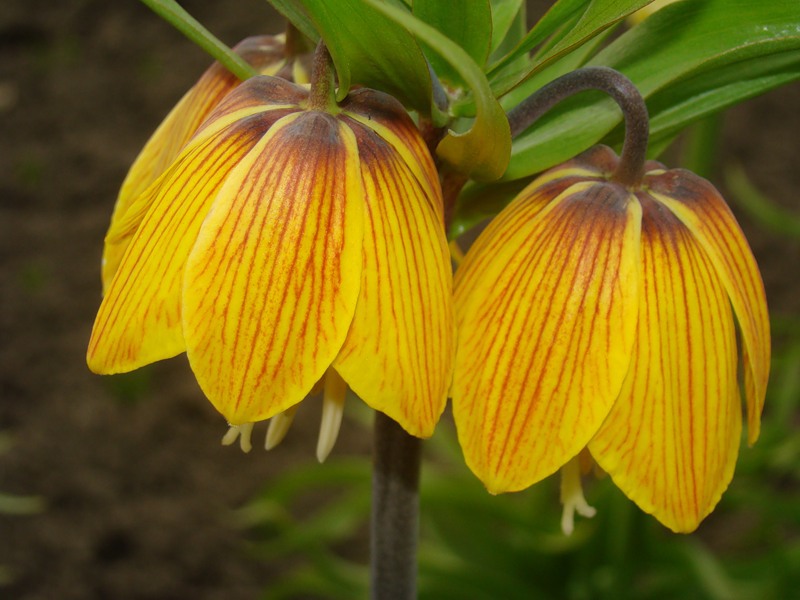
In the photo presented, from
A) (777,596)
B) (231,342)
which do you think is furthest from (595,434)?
(777,596)

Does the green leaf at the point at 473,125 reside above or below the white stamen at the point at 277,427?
above

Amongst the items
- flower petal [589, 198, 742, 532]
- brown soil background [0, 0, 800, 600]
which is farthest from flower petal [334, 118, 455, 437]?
brown soil background [0, 0, 800, 600]

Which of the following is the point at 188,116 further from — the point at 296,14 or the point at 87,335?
the point at 87,335

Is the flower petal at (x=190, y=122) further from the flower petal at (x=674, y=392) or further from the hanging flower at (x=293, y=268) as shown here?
the flower petal at (x=674, y=392)

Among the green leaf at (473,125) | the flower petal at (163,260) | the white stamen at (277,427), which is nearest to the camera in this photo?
the green leaf at (473,125)

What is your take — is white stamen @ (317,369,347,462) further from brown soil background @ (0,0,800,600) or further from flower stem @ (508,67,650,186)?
brown soil background @ (0,0,800,600)

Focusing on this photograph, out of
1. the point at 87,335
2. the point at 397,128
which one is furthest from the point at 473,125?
the point at 87,335

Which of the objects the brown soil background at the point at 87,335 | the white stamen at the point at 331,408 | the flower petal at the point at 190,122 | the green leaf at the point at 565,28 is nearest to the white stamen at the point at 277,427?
the white stamen at the point at 331,408
